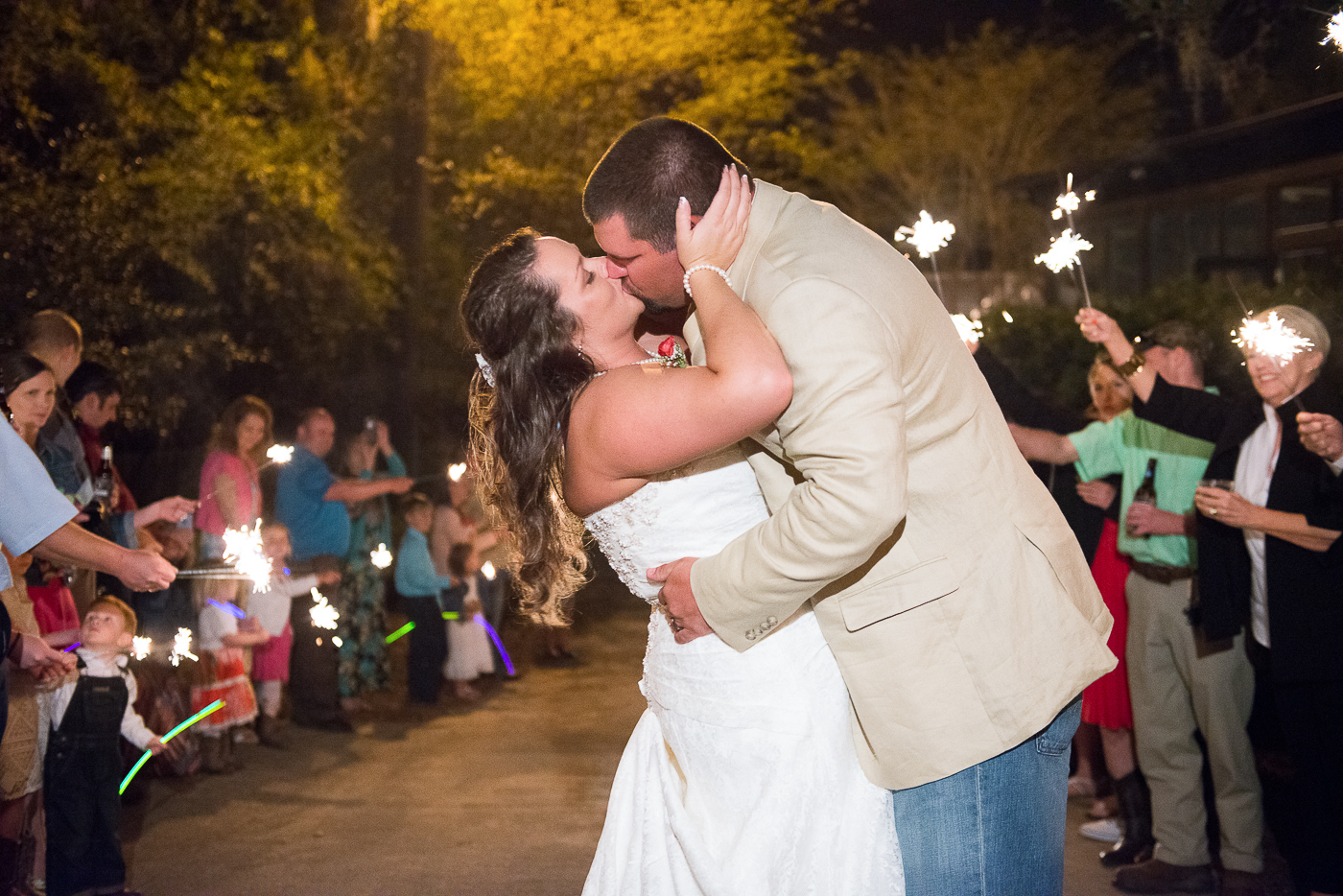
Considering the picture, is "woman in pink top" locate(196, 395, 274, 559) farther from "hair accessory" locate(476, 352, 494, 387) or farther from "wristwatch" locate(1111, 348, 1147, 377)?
"wristwatch" locate(1111, 348, 1147, 377)

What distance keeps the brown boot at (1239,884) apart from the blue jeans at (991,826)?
2.79 m

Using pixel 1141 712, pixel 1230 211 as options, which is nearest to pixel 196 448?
pixel 1141 712

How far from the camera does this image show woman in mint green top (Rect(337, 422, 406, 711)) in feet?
25.0

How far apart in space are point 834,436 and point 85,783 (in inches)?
146

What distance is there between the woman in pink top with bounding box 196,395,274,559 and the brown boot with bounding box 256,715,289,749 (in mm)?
1206

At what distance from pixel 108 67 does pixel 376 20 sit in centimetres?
352

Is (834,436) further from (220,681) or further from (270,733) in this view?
(270,733)

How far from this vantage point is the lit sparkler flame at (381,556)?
7535mm

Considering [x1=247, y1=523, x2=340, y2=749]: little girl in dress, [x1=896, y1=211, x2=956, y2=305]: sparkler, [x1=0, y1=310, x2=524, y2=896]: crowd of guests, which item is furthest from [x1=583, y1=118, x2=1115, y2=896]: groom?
[x1=247, y1=523, x2=340, y2=749]: little girl in dress

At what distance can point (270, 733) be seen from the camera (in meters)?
6.76

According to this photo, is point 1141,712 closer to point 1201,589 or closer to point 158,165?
point 1201,589

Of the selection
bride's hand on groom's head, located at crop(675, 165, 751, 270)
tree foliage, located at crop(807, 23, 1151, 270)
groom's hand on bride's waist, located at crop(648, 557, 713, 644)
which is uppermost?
tree foliage, located at crop(807, 23, 1151, 270)

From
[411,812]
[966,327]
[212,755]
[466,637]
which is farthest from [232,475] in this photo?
[966,327]

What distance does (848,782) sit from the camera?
2.28 m
